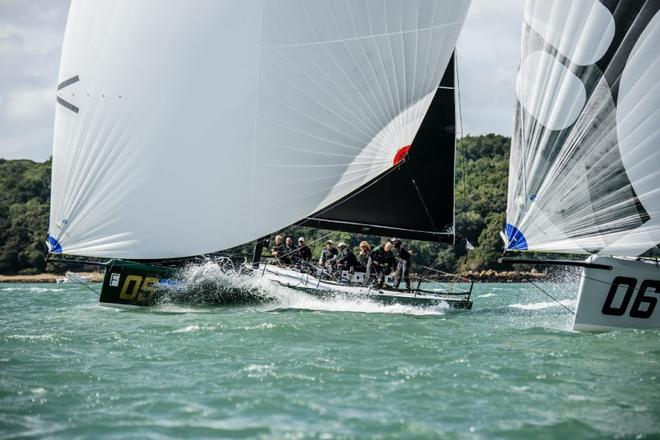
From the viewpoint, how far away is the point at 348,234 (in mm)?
51938

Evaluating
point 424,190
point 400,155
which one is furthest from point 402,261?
point 400,155

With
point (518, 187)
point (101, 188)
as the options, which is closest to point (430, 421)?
point (518, 187)

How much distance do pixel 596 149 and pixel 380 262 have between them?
6652 millimetres

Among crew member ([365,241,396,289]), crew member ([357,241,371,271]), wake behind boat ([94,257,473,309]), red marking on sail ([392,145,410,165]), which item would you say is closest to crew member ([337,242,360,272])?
crew member ([357,241,371,271])

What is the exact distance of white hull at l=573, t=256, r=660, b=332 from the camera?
11180 mm

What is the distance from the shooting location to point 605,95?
1083cm

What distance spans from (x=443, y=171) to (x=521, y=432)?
11618mm

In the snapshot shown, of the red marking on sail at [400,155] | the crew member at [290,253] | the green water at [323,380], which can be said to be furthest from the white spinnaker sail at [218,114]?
the crew member at [290,253]

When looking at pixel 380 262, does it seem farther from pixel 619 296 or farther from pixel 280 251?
pixel 619 296

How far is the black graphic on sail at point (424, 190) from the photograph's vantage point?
57.2 ft

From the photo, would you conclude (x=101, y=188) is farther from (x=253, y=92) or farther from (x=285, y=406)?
(x=285, y=406)

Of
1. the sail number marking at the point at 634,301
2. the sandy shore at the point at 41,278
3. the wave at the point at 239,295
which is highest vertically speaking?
the sail number marking at the point at 634,301

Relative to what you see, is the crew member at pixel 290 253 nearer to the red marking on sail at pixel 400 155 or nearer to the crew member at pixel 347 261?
the crew member at pixel 347 261

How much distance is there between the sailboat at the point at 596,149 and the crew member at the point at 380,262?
17.7ft
